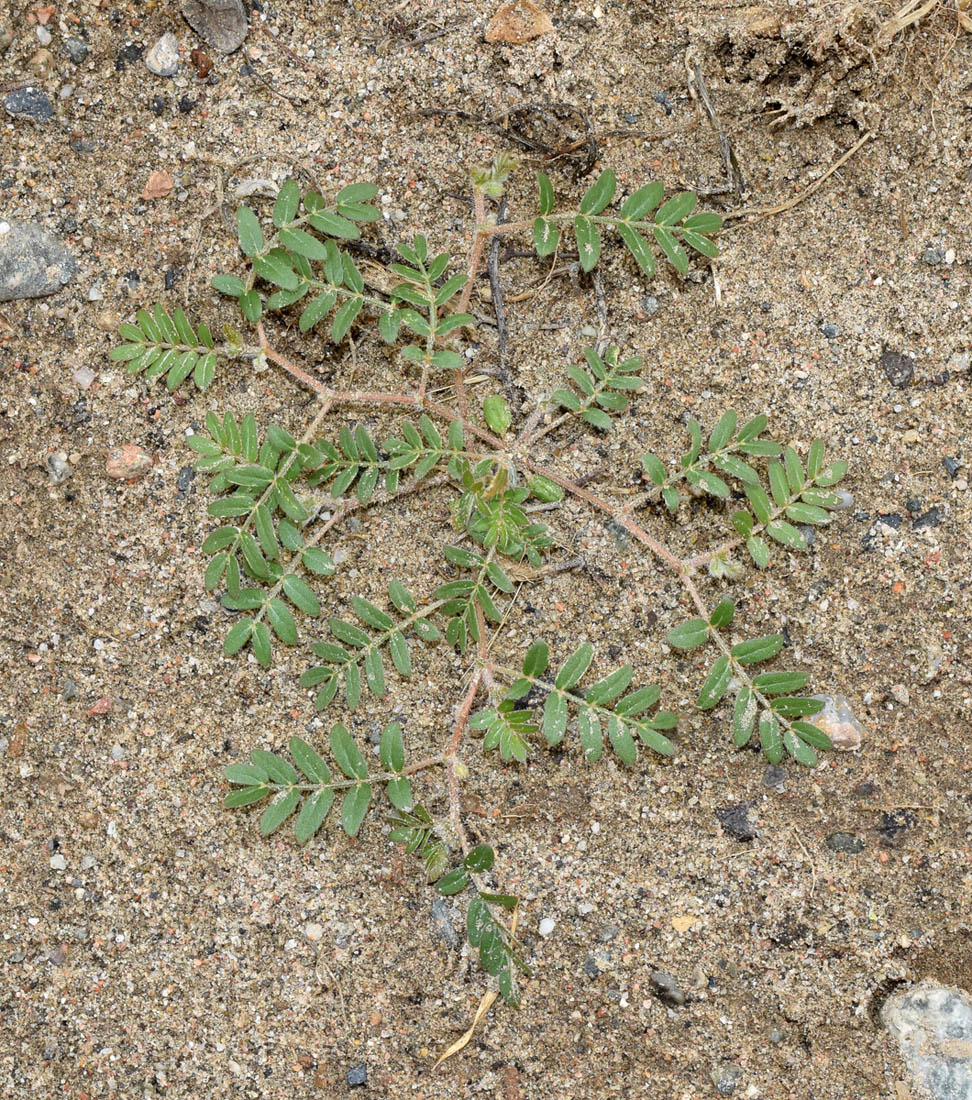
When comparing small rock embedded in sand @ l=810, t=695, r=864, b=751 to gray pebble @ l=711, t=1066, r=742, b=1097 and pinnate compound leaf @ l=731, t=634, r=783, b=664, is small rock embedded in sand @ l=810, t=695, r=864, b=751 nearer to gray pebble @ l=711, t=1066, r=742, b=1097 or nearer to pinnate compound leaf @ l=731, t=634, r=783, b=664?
pinnate compound leaf @ l=731, t=634, r=783, b=664

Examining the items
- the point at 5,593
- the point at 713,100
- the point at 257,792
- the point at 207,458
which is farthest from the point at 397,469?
the point at 713,100

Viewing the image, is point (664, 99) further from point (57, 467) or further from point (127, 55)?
point (57, 467)

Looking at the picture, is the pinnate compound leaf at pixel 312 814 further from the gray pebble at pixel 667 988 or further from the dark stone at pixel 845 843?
the dark stone at pixel 845 843

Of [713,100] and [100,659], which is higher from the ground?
[713,100]

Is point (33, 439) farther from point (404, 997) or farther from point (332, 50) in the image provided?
point (404, 997)

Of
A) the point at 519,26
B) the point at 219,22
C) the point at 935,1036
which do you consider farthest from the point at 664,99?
the point at 935,1036
